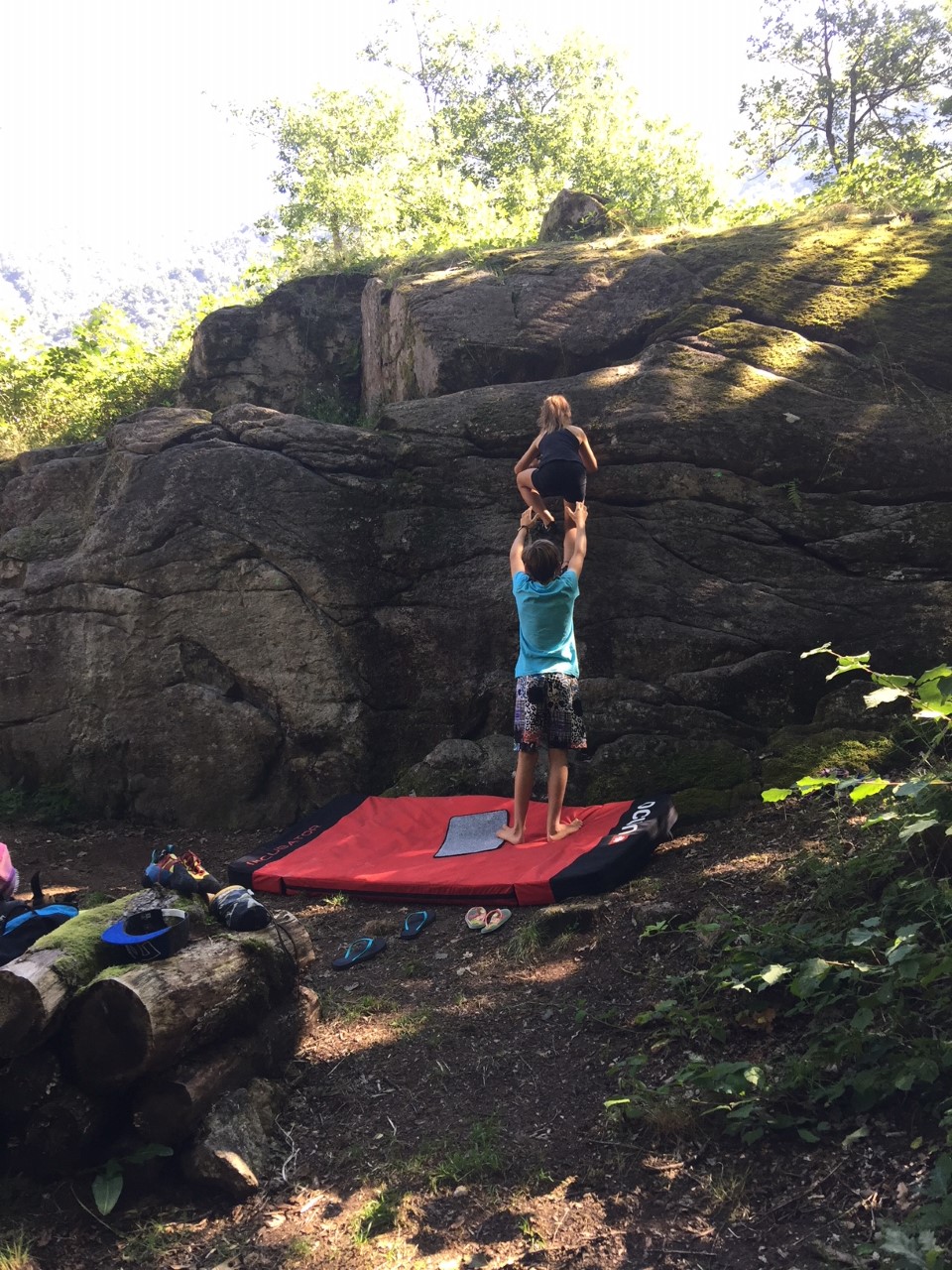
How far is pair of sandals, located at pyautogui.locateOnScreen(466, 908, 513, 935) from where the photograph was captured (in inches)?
234

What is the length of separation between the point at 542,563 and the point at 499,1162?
452cm

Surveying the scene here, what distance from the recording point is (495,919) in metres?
6.02

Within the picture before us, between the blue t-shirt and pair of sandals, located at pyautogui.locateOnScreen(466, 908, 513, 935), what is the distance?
197 cm

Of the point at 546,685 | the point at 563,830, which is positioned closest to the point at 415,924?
the point at 563,830

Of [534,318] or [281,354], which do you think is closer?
[534,318]

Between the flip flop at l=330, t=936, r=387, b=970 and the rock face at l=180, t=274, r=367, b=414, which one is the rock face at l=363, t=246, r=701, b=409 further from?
the flip flop at l=330, t=936, r=387, b=970

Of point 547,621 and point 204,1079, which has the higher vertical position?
point 547,621

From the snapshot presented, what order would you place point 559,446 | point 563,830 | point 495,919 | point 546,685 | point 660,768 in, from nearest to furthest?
1. point 495,919
2. point 563,830
3. point 546,685
4. point 660,768
5. point 559,446

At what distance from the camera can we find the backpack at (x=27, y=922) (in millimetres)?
4129

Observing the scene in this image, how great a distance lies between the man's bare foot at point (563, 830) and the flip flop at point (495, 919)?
996mm

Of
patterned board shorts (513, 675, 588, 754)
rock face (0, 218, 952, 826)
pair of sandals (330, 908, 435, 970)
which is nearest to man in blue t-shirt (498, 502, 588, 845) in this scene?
patterned board shorts (513, 675, 588, 754)

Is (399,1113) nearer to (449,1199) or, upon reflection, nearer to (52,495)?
(449,1199)

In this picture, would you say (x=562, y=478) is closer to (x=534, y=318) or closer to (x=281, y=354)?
(x=534, y=318)

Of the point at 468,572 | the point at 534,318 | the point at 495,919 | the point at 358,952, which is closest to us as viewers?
the point at 358,952
